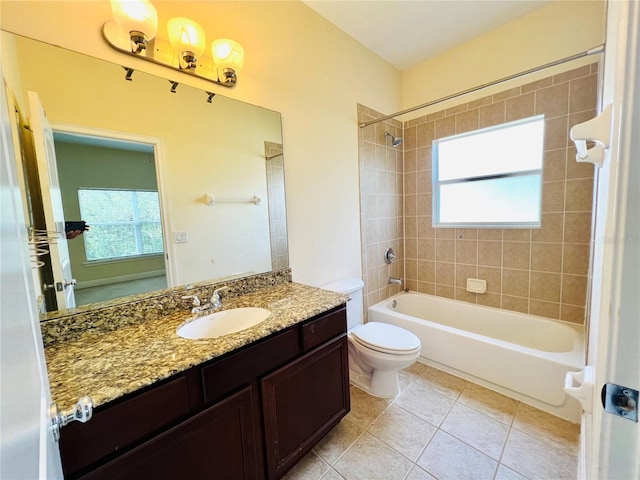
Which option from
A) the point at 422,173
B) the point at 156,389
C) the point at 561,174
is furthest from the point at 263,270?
the point at 561,174

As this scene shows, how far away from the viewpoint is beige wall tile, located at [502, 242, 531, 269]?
2.20 meters

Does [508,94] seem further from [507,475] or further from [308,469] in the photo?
[308,469]

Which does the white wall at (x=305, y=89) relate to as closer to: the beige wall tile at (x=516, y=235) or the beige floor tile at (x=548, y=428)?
the beige wall tile at (x=516, y=235)

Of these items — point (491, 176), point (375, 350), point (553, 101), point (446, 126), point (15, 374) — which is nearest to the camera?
point (15, 374)

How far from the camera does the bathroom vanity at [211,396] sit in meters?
0.77

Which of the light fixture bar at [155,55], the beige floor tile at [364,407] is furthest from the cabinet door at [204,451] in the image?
the light fixture bar at [155,55]

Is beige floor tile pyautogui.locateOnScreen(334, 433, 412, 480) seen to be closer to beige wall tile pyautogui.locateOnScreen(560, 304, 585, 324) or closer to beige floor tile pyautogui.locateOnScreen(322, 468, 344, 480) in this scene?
beige floor tile pyautogui.locateOnScreen(322, 468, 344, 480)

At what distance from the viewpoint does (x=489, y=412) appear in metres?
1.68

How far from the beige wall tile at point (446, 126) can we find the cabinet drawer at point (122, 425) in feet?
8.95

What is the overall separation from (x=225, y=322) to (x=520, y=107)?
8.76ft

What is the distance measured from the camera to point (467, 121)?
237cm

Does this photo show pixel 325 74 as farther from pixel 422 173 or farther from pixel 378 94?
pixel 422 173

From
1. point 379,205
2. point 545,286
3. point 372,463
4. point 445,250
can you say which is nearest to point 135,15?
point 379,205

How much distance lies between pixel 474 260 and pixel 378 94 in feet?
5.85
